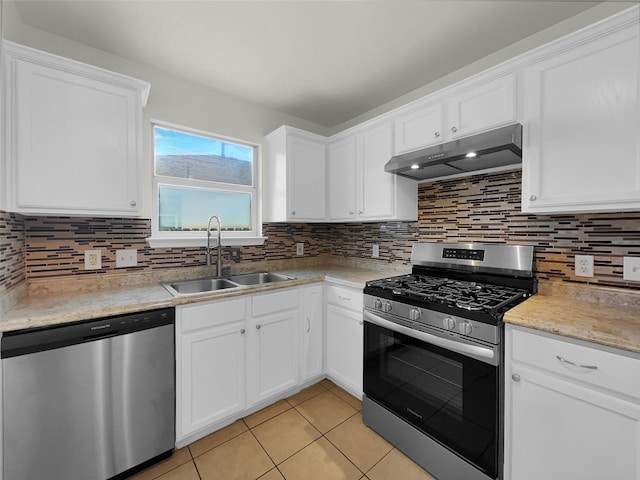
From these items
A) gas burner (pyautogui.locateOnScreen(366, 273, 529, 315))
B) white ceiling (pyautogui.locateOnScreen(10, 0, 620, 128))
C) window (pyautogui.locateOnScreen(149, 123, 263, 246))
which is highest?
white ceiling (pyautogui.locateOnScreen(10, 0, 620, 128))

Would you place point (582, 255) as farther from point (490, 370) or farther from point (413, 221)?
point (413, 221)

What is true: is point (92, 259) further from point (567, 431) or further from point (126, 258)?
point (567, 431)

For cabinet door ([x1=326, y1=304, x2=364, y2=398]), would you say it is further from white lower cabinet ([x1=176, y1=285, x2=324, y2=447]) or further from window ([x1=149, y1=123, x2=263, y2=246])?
window ([x1=149, y1=123, x2=263, y2=246])

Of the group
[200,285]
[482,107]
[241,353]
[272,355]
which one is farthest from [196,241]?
[482,107]

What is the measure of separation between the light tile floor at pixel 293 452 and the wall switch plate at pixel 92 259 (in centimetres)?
129

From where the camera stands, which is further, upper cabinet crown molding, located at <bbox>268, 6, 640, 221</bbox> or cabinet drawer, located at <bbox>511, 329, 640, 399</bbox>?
upper cabinet crown molding, located at <bbox>268, 6, 640, 221</bbox>

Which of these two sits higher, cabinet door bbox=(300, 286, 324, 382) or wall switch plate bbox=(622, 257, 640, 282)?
wall switch plate bbox=(622, 257, 640, 282)

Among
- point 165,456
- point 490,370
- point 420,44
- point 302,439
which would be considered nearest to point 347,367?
point 302,439

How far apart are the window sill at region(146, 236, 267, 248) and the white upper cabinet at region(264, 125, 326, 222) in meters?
0.26

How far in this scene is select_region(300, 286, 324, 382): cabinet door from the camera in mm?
2252

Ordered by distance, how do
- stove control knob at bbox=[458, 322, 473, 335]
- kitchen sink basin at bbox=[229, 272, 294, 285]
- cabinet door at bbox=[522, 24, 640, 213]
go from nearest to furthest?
cabinet door at bbox=[522, 24, 640, 213], stove control knob at bbox=[458, 322, 473, 335], kitchen sink basin at bbox=[229, 272, 294, 285]

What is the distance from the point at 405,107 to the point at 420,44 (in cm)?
38

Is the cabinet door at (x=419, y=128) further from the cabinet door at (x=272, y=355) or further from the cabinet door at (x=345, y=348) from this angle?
the cabinet door at (x=272, y=355)

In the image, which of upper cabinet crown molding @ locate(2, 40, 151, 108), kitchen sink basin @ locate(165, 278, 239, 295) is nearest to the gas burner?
kitchen sink basin @ locate(165, 278, 239, 295)
